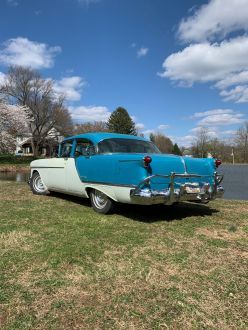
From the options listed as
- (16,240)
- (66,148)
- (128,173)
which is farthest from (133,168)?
(66,148)

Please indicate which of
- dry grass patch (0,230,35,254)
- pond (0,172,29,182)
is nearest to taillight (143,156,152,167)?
dry grass patch (0,230,35,254)

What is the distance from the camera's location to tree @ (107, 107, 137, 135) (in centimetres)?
6775

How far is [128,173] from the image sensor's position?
595cm

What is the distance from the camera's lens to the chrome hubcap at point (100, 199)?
6848 millimetres

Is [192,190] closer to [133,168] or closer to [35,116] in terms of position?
[133,168]

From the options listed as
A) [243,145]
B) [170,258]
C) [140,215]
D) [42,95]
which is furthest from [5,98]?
[243,145]

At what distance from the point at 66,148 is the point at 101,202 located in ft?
6.56

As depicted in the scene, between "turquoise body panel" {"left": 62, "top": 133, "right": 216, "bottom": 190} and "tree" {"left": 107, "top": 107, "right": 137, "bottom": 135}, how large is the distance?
60390 mm

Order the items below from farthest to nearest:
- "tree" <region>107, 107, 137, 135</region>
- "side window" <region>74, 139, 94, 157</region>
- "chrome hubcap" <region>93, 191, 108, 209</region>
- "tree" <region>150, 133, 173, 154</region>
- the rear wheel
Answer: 1. "tree" <region>150, 133, 173, 154</region>
2. "tree" <region>107, 107, 137, 135</region>
3. the rear wheel
4. "side window" <region>74, 139, 94, 157</region>
5. "chrome hubcap" <region>93, 191, 108, 209</region>

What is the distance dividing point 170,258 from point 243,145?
284 ft

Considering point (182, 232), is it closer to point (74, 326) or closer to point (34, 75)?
point (74, 326)

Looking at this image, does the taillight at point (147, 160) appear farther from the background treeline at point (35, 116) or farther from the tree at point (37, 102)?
the tree at point (37, 102)

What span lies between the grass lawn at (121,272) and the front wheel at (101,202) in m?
0.22

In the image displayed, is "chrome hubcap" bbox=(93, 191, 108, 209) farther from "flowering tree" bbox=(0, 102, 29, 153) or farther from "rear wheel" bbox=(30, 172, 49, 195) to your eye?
"flowering tree" bbox=(0, 102, 29, 153)
